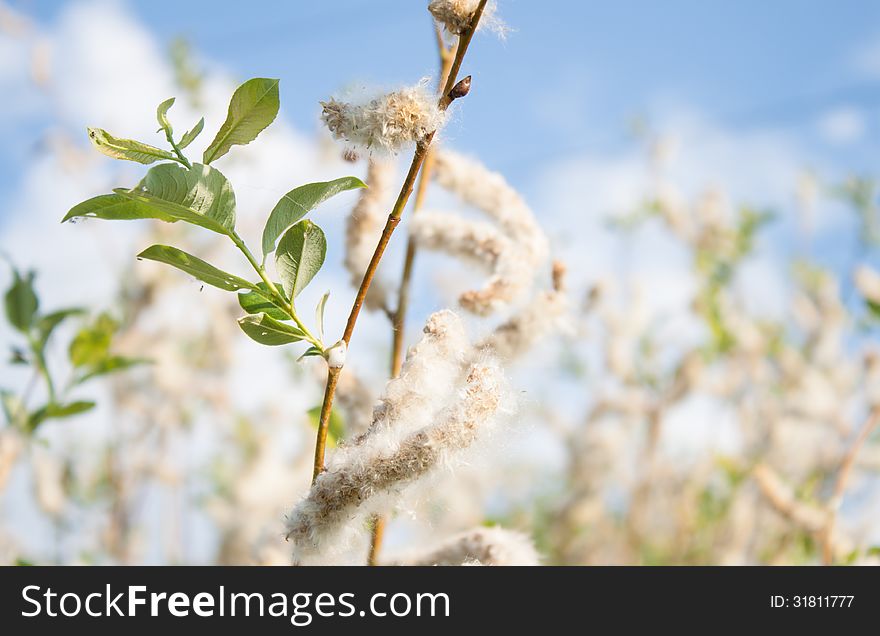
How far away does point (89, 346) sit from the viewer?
1355 millimetres

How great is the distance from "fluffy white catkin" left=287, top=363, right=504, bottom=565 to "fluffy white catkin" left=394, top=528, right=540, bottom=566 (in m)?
0.30

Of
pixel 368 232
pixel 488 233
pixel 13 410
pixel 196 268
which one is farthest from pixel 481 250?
pixel 13 410

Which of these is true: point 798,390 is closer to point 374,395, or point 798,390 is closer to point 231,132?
point 374,395

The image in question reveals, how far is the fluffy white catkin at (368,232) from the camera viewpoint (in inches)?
42.8

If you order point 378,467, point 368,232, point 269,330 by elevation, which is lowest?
point 378,467

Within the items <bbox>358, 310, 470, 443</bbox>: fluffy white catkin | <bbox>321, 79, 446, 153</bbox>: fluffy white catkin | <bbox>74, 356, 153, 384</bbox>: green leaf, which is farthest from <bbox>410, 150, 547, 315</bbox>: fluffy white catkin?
<bbox>74, 356, 153, 384</bbox>: green leaf

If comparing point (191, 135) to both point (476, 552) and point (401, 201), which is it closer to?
point (401, 201)

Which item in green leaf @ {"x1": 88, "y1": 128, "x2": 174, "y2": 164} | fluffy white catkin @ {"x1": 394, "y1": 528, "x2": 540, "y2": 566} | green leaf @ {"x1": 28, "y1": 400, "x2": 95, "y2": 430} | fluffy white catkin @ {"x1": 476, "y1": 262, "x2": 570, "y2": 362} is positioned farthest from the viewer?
green leaf @ {"x1": 28, "y1": 400, "x2": 95, "y2": 430}

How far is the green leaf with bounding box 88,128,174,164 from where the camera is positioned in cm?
63

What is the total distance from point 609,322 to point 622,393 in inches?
13.0

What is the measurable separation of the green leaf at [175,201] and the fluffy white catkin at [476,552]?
1.61ft

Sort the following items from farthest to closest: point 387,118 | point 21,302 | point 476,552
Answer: point 21,302 < point 476,552 < point 387,118

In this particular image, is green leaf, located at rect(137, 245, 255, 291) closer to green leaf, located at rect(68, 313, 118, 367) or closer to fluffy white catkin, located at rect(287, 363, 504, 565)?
fluffy white catkin, located at rect(287, 363, 504, 565)

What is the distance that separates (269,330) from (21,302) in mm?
764
